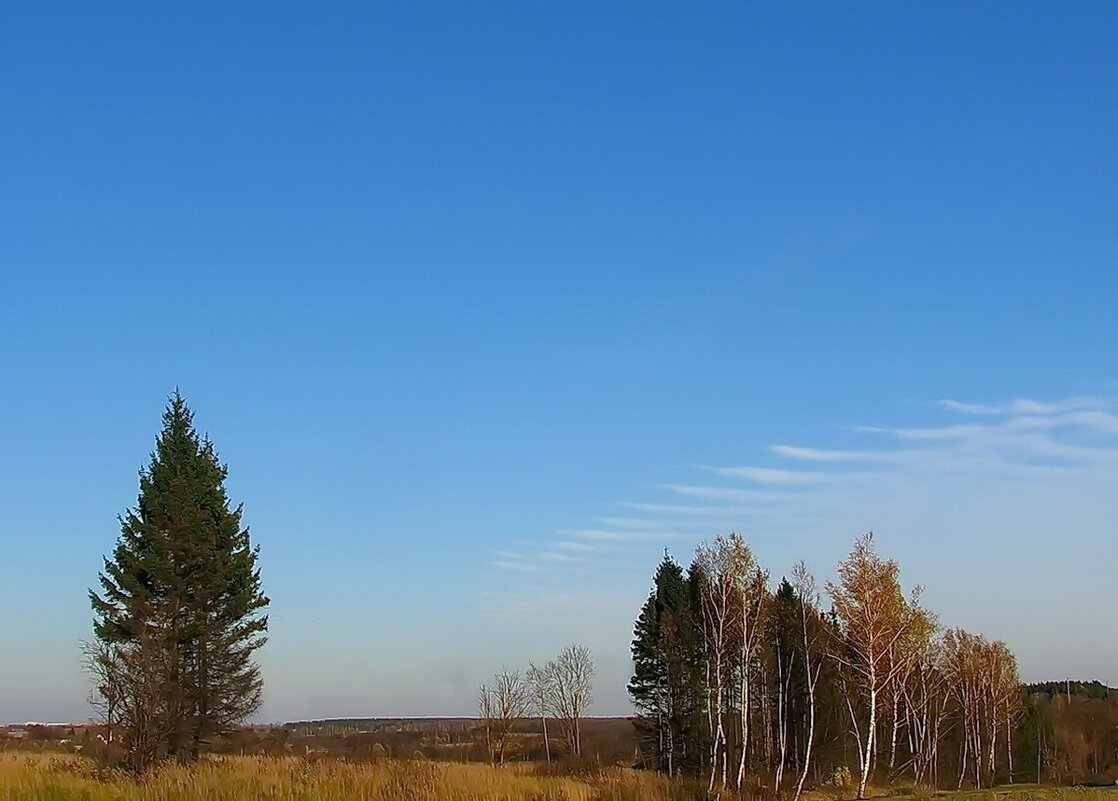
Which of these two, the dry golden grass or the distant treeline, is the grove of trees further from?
the distant treeline

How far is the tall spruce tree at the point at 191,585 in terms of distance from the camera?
3762cm

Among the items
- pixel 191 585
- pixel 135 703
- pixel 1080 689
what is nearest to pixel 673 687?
pixel 191 585

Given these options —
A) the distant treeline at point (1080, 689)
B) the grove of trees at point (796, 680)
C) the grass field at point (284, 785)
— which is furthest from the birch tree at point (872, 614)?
the distant treeline at point (1080, 689)

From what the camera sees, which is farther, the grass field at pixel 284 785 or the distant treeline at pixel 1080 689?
the distant treeline at pixel 1080 689

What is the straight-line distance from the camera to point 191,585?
128ft

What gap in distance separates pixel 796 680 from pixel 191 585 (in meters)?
37.1

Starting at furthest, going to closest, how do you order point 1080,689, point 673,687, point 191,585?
point 1080,689 → point 673,687 → point 191,585

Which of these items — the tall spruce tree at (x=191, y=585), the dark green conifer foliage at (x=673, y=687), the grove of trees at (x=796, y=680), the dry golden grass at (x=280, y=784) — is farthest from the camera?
the dark green conifer foliage at (x=673, y=687)

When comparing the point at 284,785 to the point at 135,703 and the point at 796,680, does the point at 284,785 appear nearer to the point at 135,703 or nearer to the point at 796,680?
the point at 135,703

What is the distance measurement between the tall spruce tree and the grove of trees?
54.4 ft

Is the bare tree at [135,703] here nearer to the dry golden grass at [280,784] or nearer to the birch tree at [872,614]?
the dry golden grass at [280,784]

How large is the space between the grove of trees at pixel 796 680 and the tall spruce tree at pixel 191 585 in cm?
1659

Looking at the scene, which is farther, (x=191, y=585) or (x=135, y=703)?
(x=191, y=585)

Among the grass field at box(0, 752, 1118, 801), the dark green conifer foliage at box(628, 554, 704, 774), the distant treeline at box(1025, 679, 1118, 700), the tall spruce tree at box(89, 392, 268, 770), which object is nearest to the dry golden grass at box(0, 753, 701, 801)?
the grass field at box(0, 752, 1118, 801)
